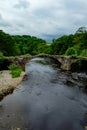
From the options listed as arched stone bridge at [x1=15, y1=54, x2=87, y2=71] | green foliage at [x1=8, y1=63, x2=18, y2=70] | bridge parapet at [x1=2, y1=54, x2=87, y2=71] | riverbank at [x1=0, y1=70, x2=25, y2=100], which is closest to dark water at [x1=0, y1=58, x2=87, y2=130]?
riverbank at [x1=0, y1=70, x2=25, y2=100]

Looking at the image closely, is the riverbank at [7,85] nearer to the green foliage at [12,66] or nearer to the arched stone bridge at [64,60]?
the green foliage at [12,66]

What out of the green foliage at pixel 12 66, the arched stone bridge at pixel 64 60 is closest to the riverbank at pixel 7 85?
the green foliage at pixel 12 66

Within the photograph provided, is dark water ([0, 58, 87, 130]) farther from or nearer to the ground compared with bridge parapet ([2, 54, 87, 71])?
nearer to the ground

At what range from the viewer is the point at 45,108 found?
115 ft

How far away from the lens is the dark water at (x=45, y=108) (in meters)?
28.9

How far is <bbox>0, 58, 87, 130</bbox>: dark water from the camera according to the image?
28906 millimetres

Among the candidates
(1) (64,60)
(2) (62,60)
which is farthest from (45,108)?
(2) (62,60)

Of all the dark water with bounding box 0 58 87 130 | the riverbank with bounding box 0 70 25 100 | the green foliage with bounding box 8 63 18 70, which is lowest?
the dark water with bounding box 0 58 87 130

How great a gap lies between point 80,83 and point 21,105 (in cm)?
2245

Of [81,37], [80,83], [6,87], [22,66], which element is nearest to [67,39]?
[81,37]

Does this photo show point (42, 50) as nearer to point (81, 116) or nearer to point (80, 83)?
point (80, 83)

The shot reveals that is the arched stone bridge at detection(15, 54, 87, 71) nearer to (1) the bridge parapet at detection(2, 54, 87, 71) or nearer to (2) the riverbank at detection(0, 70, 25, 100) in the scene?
(1) the bridge parapet at detection(2, 54, 87, 71)

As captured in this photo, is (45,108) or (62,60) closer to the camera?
(45,108)

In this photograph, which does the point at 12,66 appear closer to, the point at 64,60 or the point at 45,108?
the point at 64,60
